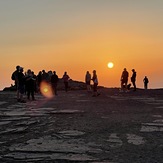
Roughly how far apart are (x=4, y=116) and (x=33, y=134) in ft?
13.4

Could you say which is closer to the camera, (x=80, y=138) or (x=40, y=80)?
(x=80, y=138)

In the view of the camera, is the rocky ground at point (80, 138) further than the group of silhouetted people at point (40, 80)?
No

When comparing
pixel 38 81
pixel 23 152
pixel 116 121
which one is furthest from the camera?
pixel 38 81

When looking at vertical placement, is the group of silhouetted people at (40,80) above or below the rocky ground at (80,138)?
above

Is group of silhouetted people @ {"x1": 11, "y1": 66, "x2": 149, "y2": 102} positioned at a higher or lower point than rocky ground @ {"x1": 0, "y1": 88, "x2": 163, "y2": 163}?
higher

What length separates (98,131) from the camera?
1059cm

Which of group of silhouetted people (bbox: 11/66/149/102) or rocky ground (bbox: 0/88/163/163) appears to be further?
group of silhouetted people (bbox: 11/66/149/102)

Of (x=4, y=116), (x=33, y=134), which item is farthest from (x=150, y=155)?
(x=4, y=116)

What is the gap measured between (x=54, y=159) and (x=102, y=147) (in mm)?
1484

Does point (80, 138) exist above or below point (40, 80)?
below

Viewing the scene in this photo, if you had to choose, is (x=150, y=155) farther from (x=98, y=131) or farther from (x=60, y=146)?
(x=98, y=131)

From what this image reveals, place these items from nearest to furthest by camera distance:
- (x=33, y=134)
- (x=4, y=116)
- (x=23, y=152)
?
(x=23, y=152)
(x=33, y=134)
(x=4, y=116)

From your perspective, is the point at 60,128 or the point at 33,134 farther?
the point at 60,128

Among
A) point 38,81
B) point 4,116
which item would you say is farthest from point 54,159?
point 38,81
